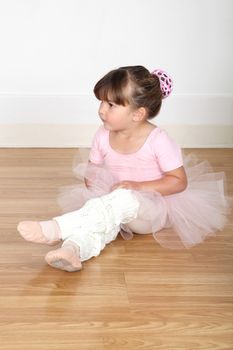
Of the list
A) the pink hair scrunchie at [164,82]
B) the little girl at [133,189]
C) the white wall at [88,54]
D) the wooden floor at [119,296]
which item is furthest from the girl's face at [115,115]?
the white wall at [88,54]

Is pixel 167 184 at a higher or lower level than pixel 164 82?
lower

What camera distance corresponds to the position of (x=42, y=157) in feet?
8.70

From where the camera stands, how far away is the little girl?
1.78m

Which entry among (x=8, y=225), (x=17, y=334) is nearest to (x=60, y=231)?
(x=8, y=225)

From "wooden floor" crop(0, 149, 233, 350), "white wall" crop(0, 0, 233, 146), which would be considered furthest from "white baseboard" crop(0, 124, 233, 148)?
"wooden floor" crop(0, 149, 233, 350)

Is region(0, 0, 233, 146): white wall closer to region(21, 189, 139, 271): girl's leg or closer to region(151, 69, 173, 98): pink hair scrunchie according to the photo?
region(151, 69, 173, 98): pink hair scrunchie

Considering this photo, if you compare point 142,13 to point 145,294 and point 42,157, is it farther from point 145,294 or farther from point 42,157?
point 145,294

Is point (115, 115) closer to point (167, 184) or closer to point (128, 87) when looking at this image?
point (128, 87)

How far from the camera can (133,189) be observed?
1.91 metres

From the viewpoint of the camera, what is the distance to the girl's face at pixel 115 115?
1.88m

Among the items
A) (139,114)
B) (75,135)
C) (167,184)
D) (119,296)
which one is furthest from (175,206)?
(75,135)

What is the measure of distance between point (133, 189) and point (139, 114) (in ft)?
0.78

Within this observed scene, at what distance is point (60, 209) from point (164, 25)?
3.57 ft

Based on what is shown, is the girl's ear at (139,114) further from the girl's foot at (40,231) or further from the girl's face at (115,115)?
the girl's foot at (40,231)
